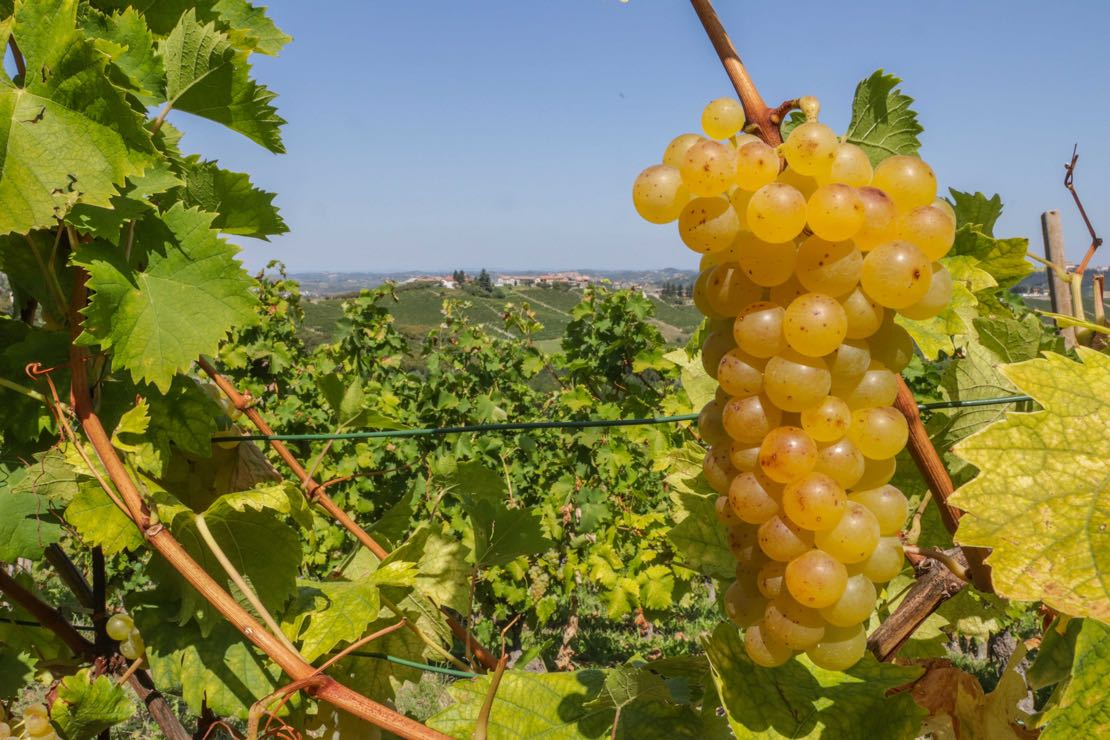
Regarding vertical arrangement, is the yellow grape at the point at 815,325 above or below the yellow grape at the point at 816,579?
above

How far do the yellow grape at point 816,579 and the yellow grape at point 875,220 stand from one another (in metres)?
0.32

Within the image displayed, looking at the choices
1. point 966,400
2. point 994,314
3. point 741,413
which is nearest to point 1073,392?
point 741,413

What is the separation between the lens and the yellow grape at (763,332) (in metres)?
0.85

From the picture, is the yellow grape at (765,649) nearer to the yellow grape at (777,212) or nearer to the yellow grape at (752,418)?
the yellow grape at (752,418)

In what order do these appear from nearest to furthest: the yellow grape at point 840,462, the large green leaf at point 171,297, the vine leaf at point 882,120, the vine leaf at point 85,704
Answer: the yellow grape at point 840,462, the vine leaf at point 882,120, the large green leaf at point 171,297, the vine leaf at point 85,704

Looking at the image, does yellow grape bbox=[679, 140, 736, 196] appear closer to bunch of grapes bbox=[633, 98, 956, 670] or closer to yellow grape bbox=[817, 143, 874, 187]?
bunch of grapes bbox=[633, 98, 956, 670]

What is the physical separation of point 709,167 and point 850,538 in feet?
1.31

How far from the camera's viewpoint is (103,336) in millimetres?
1291

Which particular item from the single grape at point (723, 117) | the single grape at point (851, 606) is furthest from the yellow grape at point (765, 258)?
the single grape at point (851, 606)

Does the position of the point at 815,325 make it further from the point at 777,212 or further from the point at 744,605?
the point at 744,605

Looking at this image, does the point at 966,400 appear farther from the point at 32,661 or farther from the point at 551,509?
the point at 551,509

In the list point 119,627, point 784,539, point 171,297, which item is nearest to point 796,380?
point 784,539

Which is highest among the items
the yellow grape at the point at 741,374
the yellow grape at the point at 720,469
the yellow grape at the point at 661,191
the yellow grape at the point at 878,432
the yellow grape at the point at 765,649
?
the yellow grape at the point at 661,191

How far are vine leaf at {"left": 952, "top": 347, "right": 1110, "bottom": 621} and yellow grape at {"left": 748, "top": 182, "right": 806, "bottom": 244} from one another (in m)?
0.26
